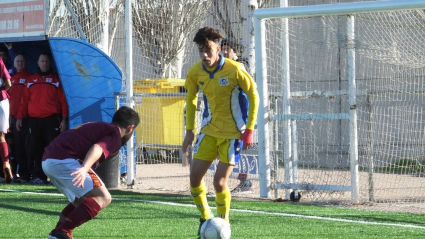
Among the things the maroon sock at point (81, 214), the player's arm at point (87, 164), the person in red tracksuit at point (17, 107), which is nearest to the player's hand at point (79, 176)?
the player's arm at point (87, 164)

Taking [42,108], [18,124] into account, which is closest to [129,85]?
[42,108]

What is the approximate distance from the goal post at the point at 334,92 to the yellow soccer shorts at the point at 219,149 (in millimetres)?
3175

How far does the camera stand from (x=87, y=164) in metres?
5.43

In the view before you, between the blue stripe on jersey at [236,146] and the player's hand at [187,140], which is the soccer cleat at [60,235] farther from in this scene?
the blue stripe on jersey at [236,146]

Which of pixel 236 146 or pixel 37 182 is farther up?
pixel 236 146

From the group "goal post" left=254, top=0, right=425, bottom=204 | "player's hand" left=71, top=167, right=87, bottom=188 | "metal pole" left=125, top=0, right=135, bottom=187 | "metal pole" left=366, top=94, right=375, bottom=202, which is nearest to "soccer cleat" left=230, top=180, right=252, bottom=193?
"goal post" left=254, top=0, right=425, bottom=204

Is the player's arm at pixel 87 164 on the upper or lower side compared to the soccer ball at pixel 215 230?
upper

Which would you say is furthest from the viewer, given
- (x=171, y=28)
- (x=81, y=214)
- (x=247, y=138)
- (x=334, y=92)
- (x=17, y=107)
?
(x=171, y=28)

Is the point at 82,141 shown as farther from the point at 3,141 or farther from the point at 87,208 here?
the point at 3,141

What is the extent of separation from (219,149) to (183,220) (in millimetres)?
1282

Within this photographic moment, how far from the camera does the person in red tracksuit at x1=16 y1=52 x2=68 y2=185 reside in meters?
11.5

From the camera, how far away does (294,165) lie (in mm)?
10273

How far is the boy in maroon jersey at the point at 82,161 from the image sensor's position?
5.71 metres

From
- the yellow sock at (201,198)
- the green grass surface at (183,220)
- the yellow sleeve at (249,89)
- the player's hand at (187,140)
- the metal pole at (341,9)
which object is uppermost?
the metal pole at (341,9)
